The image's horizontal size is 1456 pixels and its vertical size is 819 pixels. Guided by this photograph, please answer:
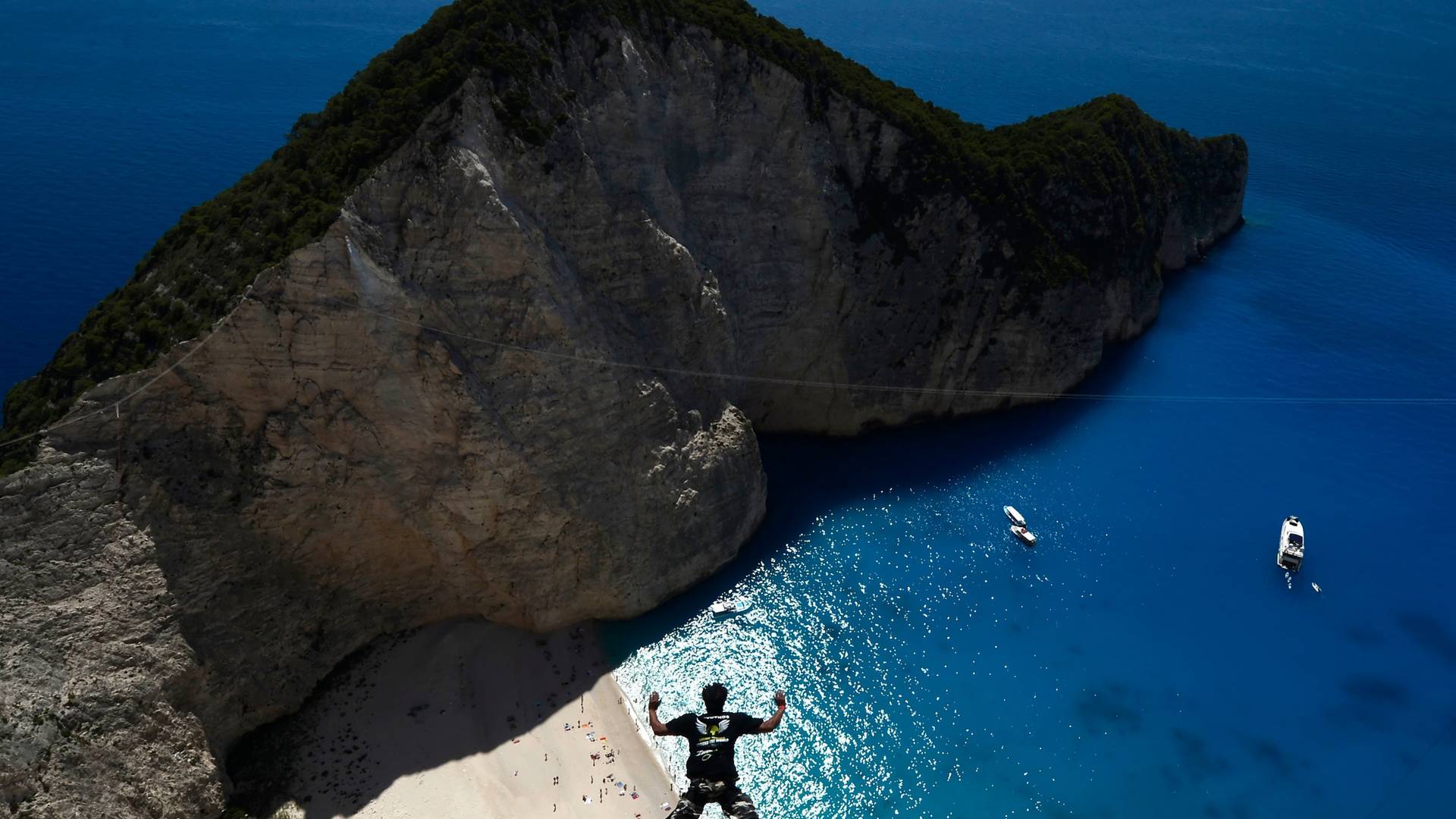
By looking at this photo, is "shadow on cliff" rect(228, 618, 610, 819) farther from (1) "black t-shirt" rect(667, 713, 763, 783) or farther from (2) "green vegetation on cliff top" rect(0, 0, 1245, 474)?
(1) "black t-shirt" rect(667, 713, 763, 783)

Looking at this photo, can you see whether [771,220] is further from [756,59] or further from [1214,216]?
[1214,216]

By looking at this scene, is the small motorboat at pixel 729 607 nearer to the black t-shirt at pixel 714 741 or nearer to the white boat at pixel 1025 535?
the white boat at pixel 1025 535

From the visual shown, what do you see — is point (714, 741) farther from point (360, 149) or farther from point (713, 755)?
point (360, 149)

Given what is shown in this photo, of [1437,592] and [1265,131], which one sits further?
[1265,131]

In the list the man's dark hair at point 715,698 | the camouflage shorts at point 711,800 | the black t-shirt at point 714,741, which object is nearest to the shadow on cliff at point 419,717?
the camouflage shorts at point 711,800

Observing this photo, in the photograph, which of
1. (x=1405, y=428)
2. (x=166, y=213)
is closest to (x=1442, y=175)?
(x=1405, y=428)

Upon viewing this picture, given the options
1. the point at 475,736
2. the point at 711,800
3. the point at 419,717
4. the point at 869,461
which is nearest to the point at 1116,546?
the point at 869,461
